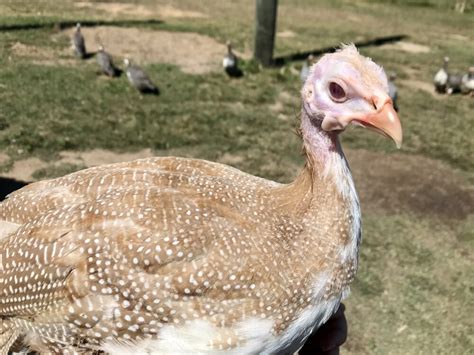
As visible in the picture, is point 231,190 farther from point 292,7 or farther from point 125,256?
point 292,7

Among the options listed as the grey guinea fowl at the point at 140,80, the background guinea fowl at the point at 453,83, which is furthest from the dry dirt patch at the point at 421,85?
the grey guinea fowl at the point at 140,80

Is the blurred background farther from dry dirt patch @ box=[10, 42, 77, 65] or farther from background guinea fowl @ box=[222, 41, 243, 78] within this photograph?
background guinea fowl @ box=[222, 41, 243, 78]

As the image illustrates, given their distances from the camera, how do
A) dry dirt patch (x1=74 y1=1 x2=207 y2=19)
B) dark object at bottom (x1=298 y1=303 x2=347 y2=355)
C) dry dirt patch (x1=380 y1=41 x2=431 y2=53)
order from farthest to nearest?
dry dirt patch (x1=74 y1=1 x2=207 y2=19)
dry dirt patch (x1=380 y1=41 x2=431 y2=53)
dark object at bottom (x1=298 y1=303 x2=347 y2=355)

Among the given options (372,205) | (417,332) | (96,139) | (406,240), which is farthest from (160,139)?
(417,332)

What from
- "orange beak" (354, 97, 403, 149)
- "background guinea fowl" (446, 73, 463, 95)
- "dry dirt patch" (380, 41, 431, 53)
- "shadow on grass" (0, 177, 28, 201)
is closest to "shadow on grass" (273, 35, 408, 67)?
"dry dirt patch" (380, 41, 431, 53)

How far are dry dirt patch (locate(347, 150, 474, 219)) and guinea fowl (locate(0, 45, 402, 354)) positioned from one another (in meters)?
4.76

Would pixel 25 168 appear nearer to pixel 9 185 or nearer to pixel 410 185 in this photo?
pixel 9 185

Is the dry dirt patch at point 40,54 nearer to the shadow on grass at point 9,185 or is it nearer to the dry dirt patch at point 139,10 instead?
the dry dirt patch at point 139,10

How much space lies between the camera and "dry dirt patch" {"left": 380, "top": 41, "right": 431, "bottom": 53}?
15928 mm

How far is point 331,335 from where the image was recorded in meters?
3.84

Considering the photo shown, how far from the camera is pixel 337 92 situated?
3.00 metres

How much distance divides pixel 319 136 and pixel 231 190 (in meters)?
0.67

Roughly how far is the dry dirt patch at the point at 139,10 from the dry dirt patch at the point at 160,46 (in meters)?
2.15

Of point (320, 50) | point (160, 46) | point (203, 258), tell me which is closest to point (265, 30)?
point (320, 50)
